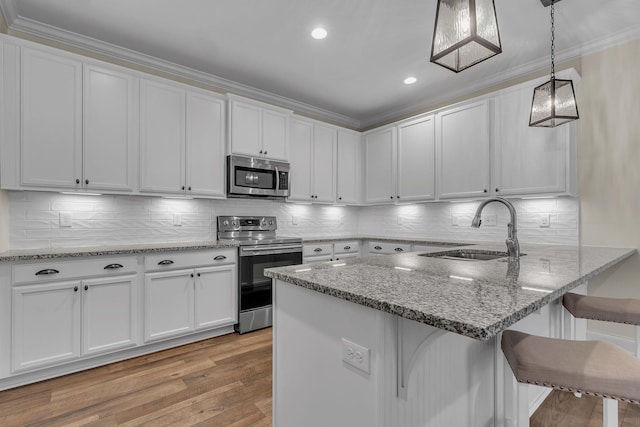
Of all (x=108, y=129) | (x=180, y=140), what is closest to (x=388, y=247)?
(x=180, y=140)

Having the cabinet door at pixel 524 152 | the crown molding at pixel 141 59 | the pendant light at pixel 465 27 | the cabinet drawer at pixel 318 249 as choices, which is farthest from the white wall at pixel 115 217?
the pendant light at pixel 465 27

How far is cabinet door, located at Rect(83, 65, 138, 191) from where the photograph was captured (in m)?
2.62

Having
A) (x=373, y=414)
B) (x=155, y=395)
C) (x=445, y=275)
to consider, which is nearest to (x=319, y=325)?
(x=373, y=414)

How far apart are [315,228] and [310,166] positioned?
0.93 meters

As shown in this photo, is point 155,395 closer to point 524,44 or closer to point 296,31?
point 296,31

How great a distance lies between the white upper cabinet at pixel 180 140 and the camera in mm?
2914

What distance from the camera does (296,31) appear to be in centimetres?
265

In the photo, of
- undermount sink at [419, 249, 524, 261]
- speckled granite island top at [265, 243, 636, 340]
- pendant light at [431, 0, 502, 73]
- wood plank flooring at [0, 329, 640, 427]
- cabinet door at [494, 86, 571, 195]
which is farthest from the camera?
cabinet door at [494, 86, 571, 195]

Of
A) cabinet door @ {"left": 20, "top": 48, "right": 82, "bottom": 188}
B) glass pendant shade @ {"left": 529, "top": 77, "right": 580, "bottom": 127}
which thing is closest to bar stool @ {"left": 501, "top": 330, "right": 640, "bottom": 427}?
glass pendant shade @ {"left": 529, "top": 77, "right": 580, "bottom": 127}

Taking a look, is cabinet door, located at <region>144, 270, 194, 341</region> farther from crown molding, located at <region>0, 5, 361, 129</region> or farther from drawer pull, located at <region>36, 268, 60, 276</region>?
crown molding, located at <region>0, 5, 361, 129</region>

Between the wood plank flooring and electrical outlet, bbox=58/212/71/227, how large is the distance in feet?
4.05

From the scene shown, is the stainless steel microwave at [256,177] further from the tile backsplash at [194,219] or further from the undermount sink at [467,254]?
the undermount sink at [467,254]

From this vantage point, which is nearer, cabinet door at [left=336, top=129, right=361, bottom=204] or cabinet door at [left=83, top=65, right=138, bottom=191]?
cabinet door at [left=83, top=65, right=138, bottom=191]

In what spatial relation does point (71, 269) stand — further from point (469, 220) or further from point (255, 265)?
point (469, 220)
